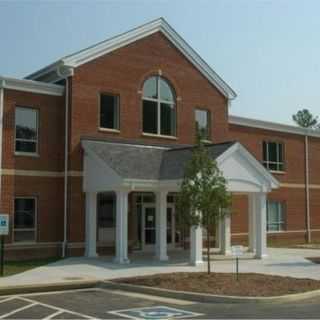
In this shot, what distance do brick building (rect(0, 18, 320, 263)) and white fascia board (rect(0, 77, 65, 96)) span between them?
0.13 ft

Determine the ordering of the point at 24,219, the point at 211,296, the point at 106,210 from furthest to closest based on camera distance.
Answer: the point at 106,210 → the point at 24,219 → the point at 211,296

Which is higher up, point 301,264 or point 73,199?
point 73,199

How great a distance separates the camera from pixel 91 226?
26.0 meters

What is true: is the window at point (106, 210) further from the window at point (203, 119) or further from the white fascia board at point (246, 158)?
the window at point (203, 119)

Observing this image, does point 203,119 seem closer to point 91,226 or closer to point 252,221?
point 252,221

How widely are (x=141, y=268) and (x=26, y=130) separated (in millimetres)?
7937

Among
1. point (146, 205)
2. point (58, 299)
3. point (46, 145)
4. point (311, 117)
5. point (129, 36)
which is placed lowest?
point (58, 299)

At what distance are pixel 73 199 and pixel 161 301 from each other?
1173cm

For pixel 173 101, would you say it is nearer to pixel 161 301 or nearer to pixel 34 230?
pixel 34 230

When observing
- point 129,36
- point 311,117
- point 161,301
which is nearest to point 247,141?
point 129,36

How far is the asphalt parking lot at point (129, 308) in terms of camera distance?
12984mm

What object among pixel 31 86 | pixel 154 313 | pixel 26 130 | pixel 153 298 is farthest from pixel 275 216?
pixel 154 313

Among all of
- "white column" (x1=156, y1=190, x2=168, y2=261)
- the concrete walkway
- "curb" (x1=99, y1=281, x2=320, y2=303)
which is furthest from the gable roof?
"curb" (x1=99, y1=281, x2=320, y2=303)

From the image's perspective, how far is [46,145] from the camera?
2656 cm
